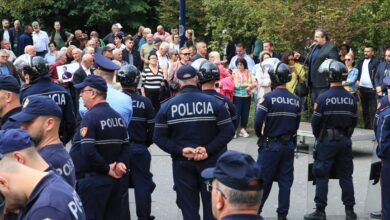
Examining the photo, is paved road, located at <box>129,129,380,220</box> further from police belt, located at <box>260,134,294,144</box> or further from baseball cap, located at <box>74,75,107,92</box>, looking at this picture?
baseball cap, located at <box>74,75,107,92</box>

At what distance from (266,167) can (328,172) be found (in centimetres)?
88

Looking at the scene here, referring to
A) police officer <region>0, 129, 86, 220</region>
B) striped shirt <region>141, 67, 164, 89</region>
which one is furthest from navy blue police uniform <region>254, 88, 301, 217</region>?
striped shirt <region>141, 67, 164, 89</region>

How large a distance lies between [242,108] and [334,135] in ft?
22.9

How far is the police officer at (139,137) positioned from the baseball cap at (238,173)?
18.1ft

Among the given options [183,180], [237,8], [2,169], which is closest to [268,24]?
[237,8]

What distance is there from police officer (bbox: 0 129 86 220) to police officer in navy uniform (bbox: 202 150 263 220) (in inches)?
34.5

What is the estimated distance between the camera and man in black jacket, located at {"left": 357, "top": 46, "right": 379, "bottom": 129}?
17.4 m

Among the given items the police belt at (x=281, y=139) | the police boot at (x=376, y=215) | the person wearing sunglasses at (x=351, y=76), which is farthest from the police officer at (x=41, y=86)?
the person wearing sunglasses at (x=351, y=76)

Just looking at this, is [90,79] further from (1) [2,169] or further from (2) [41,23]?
(2) [41,23]

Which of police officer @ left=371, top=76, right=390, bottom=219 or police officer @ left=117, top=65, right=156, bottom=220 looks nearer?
police officer @ left=371, top=76, right=390, bottom=219

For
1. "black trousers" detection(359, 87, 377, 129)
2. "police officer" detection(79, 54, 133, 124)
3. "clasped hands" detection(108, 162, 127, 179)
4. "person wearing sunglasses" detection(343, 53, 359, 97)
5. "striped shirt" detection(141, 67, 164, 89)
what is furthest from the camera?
"black trousers" detection(359, 87, 377, 129)

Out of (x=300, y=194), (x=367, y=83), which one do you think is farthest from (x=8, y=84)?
(x=367, y=83)

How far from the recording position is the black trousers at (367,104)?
57.4 feet

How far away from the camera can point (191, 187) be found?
8.71 meters
